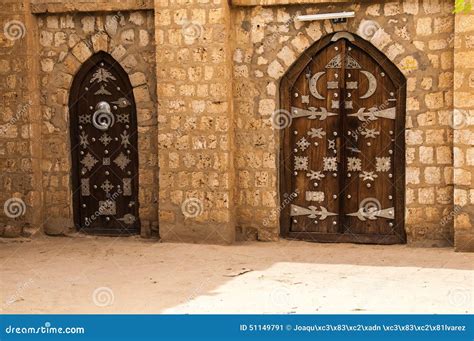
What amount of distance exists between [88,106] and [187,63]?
1.49 m

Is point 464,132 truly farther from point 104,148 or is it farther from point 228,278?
point 104,148

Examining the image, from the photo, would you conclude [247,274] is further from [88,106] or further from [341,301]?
[88,106]

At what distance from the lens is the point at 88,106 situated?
862 cm

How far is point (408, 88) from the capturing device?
25.2ft

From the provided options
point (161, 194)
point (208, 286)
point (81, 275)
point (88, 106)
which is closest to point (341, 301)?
point (208, 286)

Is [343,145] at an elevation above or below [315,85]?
below

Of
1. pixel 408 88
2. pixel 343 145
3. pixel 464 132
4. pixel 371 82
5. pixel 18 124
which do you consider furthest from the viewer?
pixel 18 124

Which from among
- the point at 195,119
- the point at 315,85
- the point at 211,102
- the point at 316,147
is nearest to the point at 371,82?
the point at 315,85

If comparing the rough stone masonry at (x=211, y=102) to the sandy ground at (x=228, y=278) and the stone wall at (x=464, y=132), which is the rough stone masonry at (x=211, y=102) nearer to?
the stone wall at (x=464, y=132)

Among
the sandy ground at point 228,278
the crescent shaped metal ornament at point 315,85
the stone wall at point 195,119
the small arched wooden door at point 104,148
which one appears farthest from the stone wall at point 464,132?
the small arched wooden door at point 104,148

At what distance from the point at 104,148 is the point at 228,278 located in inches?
116

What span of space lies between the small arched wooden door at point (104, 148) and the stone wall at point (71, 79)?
0.11m

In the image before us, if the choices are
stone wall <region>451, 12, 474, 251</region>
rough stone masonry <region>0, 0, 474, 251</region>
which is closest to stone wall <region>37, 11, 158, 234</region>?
rough stone masonry <region>0, 0, 474, 251</region>

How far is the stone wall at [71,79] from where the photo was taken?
27.3ft
